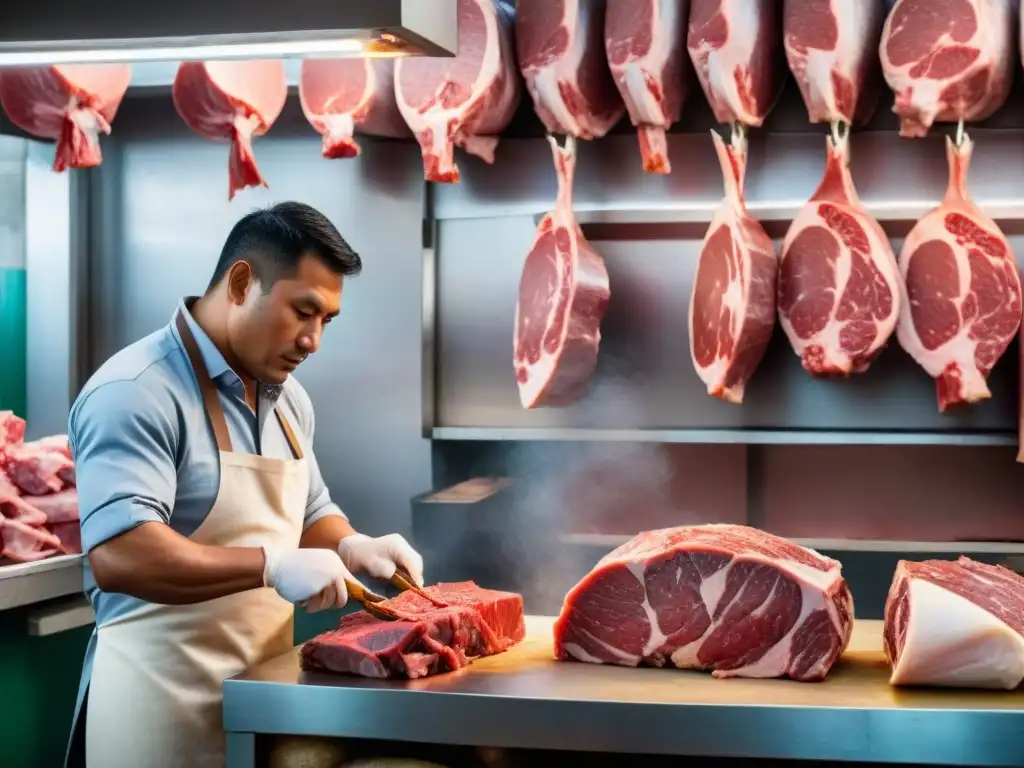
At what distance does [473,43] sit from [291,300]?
4.37ft

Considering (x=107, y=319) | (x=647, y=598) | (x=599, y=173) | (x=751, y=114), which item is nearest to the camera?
(x=647, y=598)

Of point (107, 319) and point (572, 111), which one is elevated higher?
point (572, 111)

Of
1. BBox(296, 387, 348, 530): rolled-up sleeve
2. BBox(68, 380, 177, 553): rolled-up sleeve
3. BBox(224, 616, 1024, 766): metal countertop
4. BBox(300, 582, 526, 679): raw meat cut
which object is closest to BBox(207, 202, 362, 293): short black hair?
BBox(68, 380, 177, 553): rolled-up sleeve

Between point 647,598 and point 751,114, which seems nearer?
point 647,598

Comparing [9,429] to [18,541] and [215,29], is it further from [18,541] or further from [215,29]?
[215,29]

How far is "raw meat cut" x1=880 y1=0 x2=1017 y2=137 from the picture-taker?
3.70 m

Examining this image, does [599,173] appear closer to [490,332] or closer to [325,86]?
[490,332]

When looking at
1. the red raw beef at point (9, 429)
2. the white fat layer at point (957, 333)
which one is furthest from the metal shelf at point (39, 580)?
the white fat layer at point (957, 333)

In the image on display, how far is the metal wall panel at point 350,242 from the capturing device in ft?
14.4

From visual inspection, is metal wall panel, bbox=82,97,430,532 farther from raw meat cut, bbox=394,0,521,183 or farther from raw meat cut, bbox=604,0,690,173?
raw meat cut, bbox=604,0,690,173

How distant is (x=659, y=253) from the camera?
13.9 ft

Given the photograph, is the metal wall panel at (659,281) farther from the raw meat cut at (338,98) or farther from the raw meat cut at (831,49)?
the raw meat cut at (338,98)

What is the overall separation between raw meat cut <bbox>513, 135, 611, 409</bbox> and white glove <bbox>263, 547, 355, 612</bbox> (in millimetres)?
1382

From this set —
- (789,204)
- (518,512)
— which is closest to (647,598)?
(518,512)
